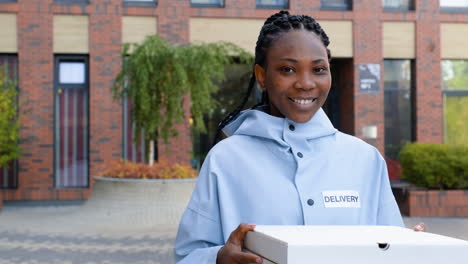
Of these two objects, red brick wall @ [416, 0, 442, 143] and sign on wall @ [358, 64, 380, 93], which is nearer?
sign on wall @ [358, 64, 380, 93]

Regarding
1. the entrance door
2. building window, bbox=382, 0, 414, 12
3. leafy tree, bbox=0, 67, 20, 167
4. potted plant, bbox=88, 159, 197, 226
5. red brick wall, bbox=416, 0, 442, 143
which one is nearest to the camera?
potted plant, bbox=88, 159, 197, 226

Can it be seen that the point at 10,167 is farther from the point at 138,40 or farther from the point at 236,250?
the point at 236,250

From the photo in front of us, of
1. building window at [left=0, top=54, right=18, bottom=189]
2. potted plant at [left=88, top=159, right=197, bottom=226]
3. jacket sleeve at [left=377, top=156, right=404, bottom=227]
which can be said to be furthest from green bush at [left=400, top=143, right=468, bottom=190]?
jacket sleeve at [left=377, top=156, right=404, bottom=227]

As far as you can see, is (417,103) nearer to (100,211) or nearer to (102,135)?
(102,135)

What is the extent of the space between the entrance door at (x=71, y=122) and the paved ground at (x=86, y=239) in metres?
3.00

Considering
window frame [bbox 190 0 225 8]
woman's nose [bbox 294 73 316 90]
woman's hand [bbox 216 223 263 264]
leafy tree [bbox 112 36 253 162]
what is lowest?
woman's hand [bbox 216 223 263 264]

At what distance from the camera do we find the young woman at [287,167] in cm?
166

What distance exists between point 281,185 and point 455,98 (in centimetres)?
1553

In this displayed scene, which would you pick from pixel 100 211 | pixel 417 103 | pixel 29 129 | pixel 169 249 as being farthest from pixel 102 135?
pixel 417 103

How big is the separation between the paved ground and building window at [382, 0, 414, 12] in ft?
21.7

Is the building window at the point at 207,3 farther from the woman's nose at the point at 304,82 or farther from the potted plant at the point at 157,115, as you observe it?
the woman's nose at the point at 304,82

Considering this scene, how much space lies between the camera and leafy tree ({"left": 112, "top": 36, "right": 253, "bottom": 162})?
10.9 meters

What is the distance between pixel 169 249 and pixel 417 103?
9830 mm

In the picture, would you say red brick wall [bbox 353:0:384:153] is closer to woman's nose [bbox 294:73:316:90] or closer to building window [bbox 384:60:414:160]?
building window [bbox 384:60:414:160]
